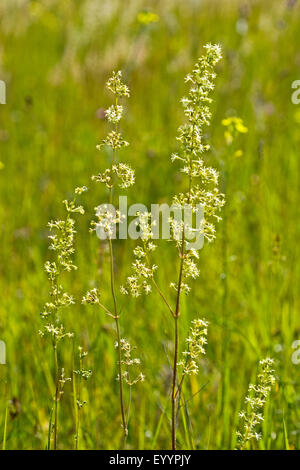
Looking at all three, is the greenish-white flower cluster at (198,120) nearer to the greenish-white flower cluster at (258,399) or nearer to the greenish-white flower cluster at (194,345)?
the greenish-white flower cluster at (194,345)

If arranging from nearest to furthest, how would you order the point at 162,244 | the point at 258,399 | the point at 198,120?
the point at 198,120 < the point at 258,399 < the point at 162,244

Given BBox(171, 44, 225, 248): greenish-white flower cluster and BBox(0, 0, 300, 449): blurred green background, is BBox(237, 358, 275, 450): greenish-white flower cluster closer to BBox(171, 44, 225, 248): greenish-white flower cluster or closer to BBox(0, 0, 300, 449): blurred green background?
BBox(0, 0, 300, 449): blurred green background

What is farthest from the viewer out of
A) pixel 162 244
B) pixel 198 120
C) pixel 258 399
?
pixel 162 244

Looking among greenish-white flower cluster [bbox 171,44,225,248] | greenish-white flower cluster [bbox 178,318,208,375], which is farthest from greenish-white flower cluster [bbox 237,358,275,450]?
greenish-white flower cluster [bbox 171,44,225,248]

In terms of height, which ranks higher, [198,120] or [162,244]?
[162,244]

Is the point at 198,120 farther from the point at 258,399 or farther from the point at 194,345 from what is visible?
the point at 258,399

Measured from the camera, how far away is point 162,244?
3064 mm

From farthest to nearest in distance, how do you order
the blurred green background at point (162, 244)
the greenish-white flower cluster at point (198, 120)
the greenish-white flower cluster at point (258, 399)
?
the blurred green background at point (162, 244), the greenish-white flower cluster at point (258, 399), the greenish-white flower cluster at point (198, 120)

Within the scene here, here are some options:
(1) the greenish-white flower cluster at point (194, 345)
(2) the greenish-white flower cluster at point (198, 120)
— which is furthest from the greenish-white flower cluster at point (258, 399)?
(2) the greenish-white flower cluster at point (198, 120)

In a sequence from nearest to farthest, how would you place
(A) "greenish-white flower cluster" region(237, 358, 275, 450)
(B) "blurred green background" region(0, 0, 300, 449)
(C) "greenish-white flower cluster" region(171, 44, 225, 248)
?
(C) "greenish-white flower cluster" region(171, 44, 225, 248), (A) "greenish-white flower cluster" region(237, 358, 275, 450), (B) "blurred green background" region(0, 0, 300, 449)

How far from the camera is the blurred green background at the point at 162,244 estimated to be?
2084 millimetres

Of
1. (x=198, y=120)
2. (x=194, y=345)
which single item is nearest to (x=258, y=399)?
(x=194, y=345)

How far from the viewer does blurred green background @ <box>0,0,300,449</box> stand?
2084 mm

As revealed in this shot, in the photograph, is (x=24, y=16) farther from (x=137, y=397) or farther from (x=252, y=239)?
(x=137, y=397)
